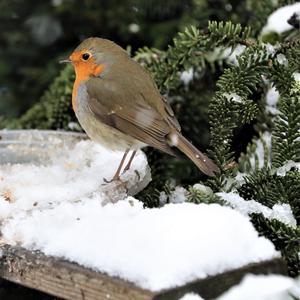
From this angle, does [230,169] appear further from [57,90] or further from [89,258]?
[57,90]

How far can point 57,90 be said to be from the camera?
10.8 ft

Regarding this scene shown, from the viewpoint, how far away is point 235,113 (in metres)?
2.21

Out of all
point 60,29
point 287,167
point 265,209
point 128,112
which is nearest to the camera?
point 265,209

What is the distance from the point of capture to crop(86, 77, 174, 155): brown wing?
8.53ft

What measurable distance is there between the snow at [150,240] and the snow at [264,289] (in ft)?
0.14

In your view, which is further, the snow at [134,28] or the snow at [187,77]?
the snow at [134,28]

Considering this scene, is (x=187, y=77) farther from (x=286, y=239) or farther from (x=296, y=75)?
(x=286, y=239)

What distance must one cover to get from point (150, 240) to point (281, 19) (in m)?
1.39

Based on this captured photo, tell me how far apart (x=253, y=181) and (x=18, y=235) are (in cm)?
69

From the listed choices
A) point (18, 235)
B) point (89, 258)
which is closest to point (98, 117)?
point (18, 235)

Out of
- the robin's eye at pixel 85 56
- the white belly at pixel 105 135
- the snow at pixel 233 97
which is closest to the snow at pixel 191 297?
the snow at pixel 233 97

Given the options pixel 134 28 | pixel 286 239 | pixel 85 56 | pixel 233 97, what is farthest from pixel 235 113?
pixel 134 28

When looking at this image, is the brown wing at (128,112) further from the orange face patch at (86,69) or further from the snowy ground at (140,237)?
the snowy ground at (140,237)

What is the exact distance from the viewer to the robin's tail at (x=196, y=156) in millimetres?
2186
